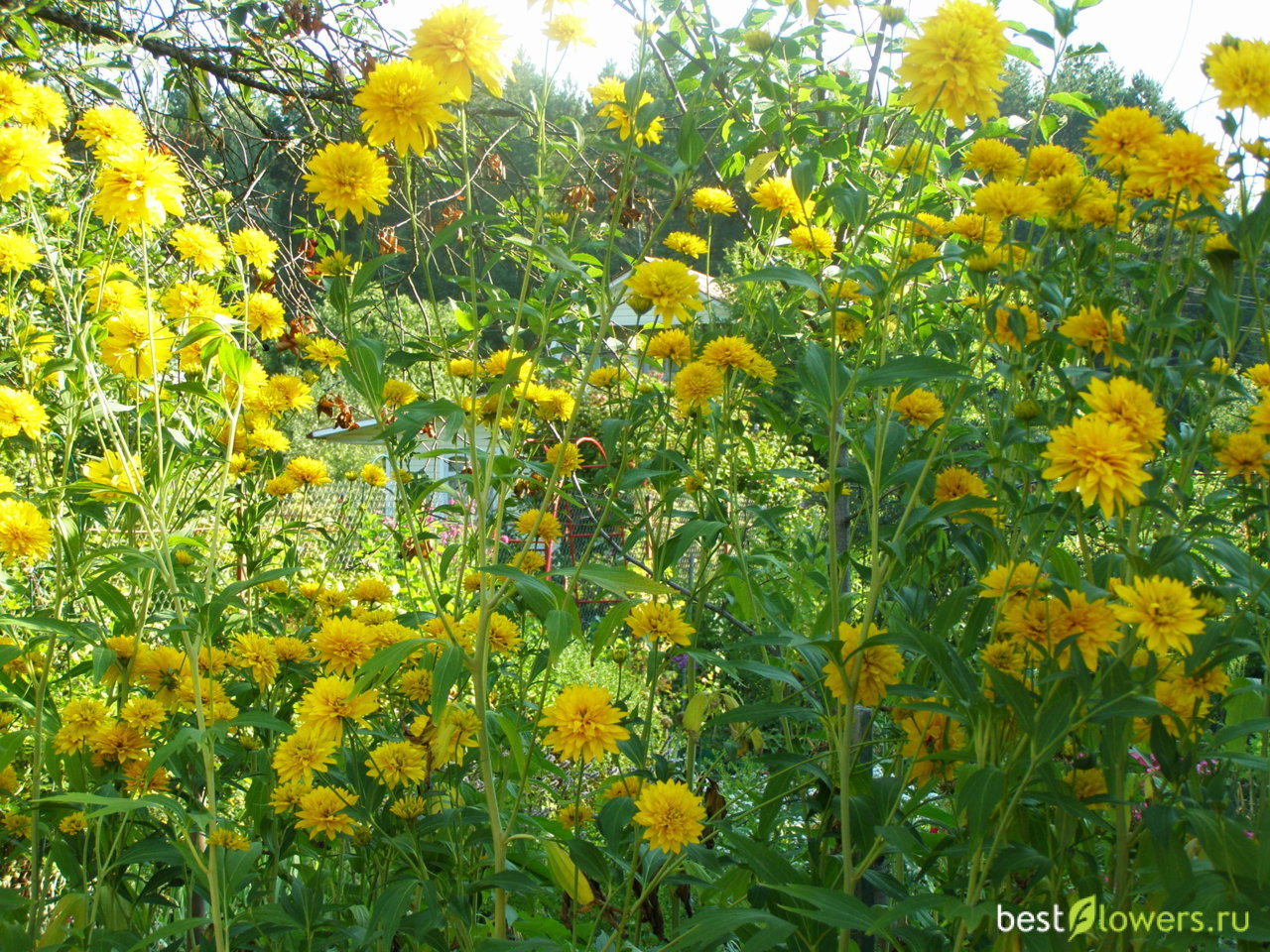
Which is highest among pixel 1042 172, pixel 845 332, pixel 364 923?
pixel 1042 172

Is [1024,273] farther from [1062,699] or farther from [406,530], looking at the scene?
[406,530]

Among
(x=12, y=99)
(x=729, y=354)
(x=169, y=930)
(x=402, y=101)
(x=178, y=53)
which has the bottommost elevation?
(x=169, y=930)

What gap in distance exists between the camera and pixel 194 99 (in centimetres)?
316

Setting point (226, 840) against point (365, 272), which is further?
point (226, 840)

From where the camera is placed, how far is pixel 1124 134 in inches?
46.7

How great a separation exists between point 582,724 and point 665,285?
2.01ft

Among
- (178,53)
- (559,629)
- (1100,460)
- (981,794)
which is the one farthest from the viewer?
(178,53)

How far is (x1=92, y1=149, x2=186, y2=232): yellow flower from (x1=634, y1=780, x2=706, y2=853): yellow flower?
3.70 ft

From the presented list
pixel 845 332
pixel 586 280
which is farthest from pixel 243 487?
pixel 845 332

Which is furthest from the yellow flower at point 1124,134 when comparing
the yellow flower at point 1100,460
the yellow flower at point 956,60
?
the yellow flower at point 1100,460

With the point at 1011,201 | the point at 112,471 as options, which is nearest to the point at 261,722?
the point at 112,471

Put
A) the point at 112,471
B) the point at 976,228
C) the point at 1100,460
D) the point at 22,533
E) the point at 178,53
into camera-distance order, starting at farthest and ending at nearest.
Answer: the point at 178,53 → the point at 112,471 → the point at 22,533 → the point at 976,228 → the point at 1100,460

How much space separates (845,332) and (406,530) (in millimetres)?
855

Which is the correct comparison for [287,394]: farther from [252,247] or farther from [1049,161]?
[1049,161]
